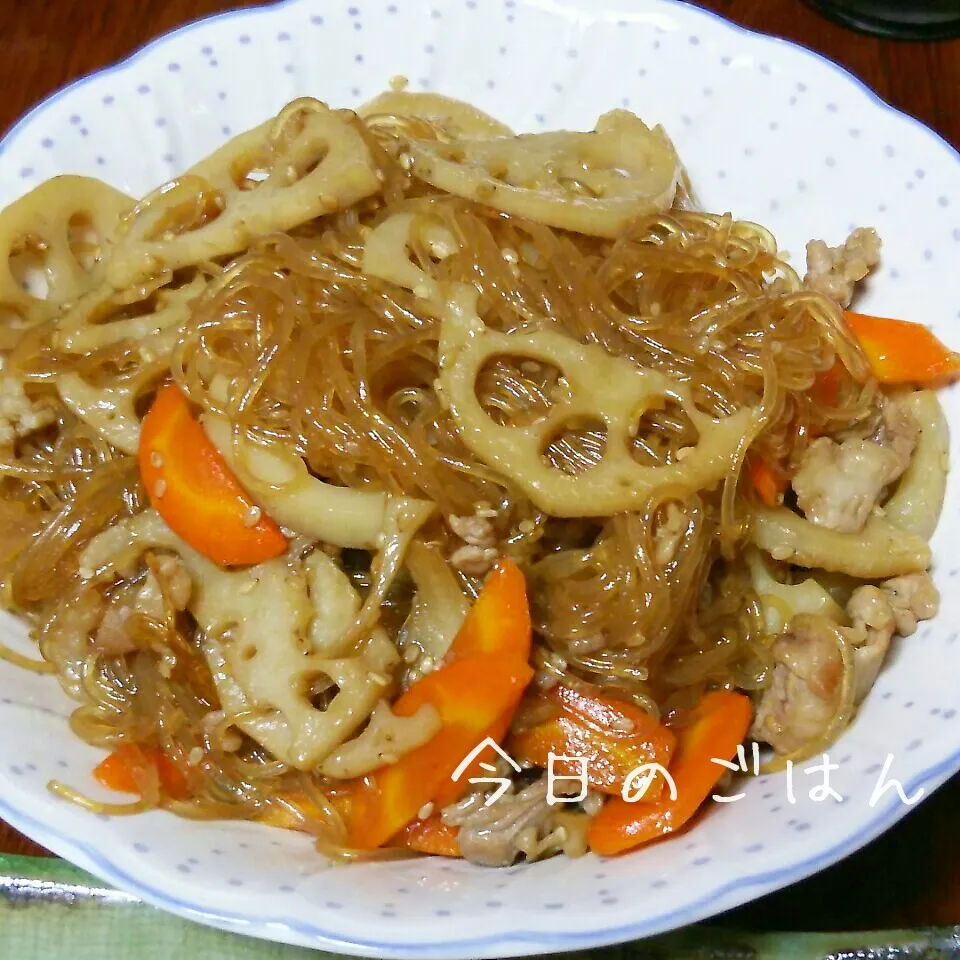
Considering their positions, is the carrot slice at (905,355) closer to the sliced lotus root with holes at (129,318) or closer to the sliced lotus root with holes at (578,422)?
the sliced lotus root with holes at (578,422)

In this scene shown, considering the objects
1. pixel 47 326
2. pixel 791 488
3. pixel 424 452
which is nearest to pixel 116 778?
pixel 424 452

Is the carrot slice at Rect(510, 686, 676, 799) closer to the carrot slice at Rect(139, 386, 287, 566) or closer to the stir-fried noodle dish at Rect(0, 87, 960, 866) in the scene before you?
the stir-fried noodle dish at Rect(0, 87, 960, 866)

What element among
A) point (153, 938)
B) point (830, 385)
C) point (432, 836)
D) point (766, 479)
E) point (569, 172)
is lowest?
point (153, 938)

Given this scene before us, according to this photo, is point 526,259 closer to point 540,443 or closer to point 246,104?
point 540,443

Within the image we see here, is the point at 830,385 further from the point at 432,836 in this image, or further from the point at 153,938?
the point at 153,938

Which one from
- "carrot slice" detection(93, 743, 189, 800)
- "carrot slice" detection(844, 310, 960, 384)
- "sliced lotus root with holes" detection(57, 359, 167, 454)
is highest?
"carrot slice" detection(844, 310, 960, 384)

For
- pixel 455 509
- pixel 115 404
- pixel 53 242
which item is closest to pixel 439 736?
pixel 455 509

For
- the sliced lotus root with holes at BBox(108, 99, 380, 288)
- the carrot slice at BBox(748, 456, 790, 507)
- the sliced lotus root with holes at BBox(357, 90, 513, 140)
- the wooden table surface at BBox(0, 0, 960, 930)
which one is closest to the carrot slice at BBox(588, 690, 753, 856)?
the carrot slice at BBox(748, 456, 790, 507)
